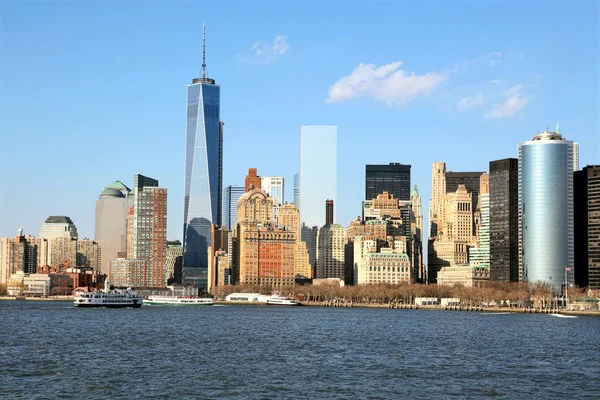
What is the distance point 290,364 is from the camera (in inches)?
3469

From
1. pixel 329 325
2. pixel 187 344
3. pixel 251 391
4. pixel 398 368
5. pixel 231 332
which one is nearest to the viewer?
pixel 251 391

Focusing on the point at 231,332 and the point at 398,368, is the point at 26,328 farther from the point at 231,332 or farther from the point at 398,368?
the point at 398,368

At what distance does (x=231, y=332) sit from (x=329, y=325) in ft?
89.2

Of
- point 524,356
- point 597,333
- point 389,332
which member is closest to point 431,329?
point 389,332

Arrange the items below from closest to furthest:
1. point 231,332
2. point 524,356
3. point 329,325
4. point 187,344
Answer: point 524,356
point 187,344
point 231,332
point 329,325

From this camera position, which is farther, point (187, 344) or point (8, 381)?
point (187, 344)

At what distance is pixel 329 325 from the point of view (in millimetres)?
158625

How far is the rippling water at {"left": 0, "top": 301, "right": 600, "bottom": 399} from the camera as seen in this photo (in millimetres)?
71312

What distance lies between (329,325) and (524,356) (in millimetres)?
61611

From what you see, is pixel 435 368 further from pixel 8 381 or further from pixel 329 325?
pixel 329 325

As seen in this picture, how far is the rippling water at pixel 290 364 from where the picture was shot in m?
71.3

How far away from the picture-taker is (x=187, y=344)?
109m

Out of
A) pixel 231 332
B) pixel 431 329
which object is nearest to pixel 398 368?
pixel 231 332

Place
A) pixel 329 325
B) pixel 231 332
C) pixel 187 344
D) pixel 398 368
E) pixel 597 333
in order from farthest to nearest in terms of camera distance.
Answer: pixel 329 325
pixel 597 333
pixel 231 332
pixel 187 344
pixel 398 368
